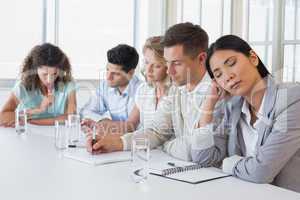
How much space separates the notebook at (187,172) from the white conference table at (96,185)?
1.3 inches

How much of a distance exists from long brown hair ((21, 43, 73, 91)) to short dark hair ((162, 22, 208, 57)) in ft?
4.00

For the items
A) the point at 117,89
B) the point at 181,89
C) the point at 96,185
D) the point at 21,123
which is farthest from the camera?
the point at 117,89

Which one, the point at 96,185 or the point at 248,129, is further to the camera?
the point at 248,129

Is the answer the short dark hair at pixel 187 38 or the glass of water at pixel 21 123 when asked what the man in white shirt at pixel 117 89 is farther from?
the short dark hair at pixel 187 38

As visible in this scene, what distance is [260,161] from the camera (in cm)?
138

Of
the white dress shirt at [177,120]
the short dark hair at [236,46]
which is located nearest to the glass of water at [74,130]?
the white dress shirt at [177,120]

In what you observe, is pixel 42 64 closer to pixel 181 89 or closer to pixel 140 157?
pixel 181 89

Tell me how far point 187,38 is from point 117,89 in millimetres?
1120

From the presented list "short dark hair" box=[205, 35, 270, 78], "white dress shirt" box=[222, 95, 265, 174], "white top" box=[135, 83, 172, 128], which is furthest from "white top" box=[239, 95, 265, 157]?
"white top" box=[135, 83, 172, 128]

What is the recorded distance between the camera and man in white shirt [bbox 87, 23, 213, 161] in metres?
1.93

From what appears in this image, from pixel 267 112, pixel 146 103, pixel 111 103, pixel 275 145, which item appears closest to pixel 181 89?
pixel 146 103

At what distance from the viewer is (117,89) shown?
3002mm

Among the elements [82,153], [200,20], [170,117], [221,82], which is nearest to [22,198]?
[82,153]

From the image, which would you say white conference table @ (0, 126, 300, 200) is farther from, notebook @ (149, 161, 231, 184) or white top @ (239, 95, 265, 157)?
white top @ (239, 95, 265, 157)
